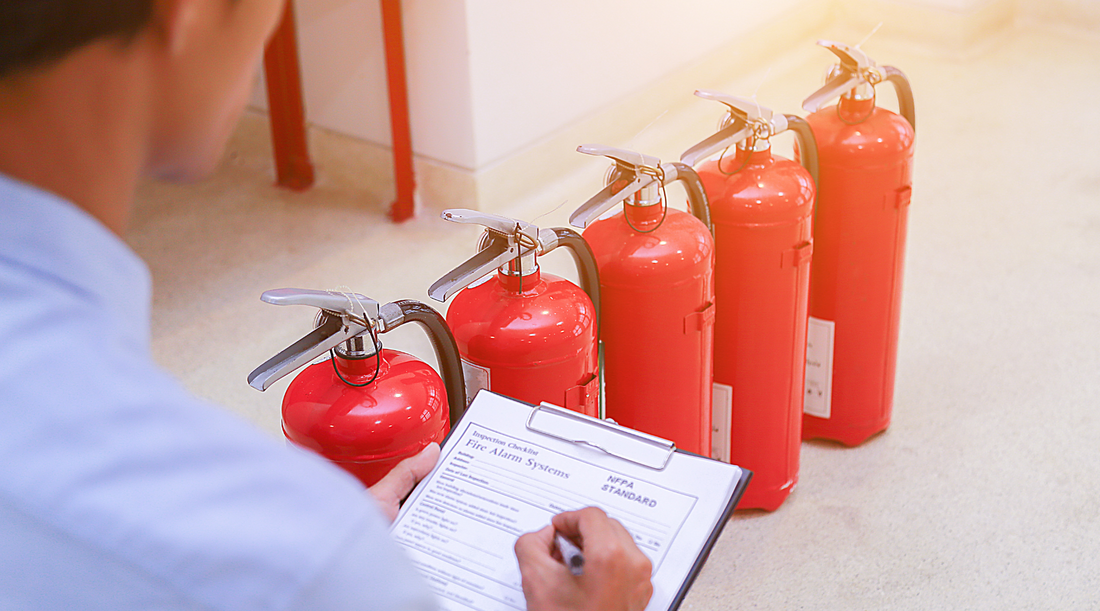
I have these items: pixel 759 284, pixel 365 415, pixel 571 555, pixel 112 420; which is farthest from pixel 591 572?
pixel 759 284

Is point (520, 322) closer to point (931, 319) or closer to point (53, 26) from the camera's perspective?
point (53, 26)

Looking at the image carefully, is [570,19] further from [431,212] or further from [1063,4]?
[1063,4]

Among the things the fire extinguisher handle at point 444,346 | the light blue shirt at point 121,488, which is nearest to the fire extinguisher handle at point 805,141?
the fire extinguisher handle at point 444,346

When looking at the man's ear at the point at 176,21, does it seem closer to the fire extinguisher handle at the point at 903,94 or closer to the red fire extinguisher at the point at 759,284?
the red fire extinguisher at the point at 759,284

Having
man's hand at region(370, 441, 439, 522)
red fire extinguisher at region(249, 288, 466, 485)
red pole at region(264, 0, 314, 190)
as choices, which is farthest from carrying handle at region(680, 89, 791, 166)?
red pole at region(264, 0, 314, 190)

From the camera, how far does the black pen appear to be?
788 mm

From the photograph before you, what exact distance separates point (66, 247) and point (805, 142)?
1286 mm

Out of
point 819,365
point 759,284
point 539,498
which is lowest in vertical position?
point 819,365

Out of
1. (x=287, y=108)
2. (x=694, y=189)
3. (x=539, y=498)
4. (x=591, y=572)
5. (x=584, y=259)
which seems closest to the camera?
(x=591, y=572)

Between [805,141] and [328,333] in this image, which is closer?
[328,333]

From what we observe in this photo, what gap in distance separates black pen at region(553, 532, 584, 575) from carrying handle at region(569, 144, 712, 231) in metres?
0.51

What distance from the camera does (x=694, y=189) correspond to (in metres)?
1.43

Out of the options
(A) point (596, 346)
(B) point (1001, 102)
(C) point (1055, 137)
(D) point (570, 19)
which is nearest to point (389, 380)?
(A) point (596, 346)

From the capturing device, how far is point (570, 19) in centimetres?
289
